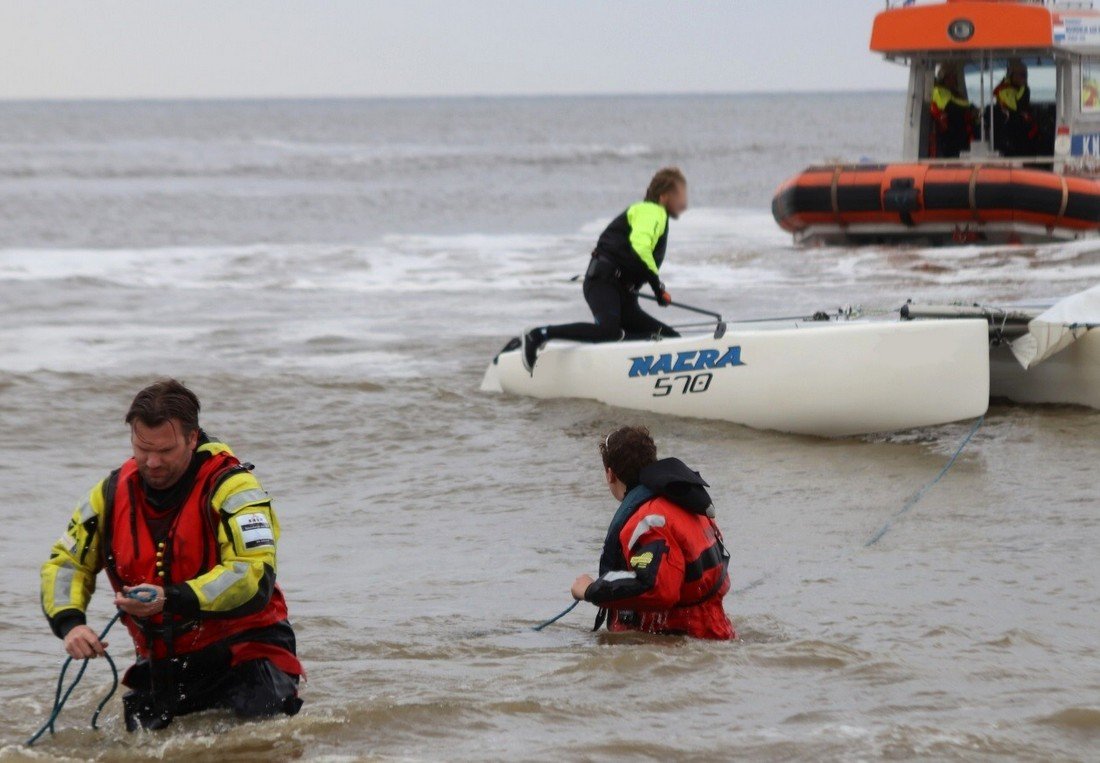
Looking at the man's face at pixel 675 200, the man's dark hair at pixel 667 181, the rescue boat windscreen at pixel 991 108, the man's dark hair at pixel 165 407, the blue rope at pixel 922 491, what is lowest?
the blue rope at pixel 922 491

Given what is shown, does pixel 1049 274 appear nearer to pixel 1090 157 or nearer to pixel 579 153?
pixel 1090 157

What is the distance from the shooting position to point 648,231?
9.16 m

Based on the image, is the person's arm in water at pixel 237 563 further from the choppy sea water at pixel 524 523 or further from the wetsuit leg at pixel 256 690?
the choppy sea water at pixel 524 523

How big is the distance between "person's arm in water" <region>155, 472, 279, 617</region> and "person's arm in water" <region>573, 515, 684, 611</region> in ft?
4.05

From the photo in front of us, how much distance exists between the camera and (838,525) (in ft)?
24.2

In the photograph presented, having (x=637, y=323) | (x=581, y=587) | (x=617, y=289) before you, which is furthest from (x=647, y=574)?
(x=637, y=323)

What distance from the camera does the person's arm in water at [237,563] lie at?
374cm

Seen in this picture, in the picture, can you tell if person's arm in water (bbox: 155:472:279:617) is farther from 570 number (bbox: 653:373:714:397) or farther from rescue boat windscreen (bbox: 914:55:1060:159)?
rescue boat windscreen (bbox: 914:55:1060:159)

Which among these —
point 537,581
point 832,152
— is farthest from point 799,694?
point 832,152

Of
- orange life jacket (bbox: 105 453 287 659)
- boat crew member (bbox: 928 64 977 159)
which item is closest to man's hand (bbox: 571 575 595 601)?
orange life jacket (bbox: 105 453 287 659)

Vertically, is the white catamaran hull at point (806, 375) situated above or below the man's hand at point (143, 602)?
below

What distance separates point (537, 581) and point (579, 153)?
52694 millimetres

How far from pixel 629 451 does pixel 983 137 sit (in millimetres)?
14115

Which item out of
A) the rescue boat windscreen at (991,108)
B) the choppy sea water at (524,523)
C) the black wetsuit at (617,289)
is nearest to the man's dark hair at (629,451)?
the choppy sea water at (524,523)
